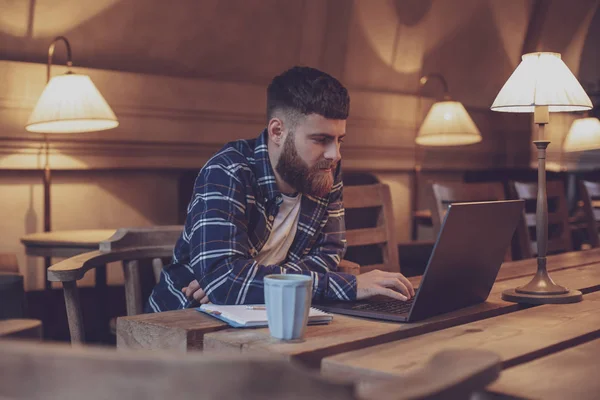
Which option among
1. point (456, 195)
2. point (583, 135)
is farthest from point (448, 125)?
point (456, 195)

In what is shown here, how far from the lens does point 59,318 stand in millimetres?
3846

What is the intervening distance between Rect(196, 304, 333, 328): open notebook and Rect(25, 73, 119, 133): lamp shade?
210cm

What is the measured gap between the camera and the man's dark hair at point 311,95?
187cm

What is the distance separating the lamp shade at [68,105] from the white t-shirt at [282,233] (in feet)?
5.39

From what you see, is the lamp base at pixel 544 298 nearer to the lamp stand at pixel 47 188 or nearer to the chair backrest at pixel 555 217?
the chair backrest at pixel 555 217

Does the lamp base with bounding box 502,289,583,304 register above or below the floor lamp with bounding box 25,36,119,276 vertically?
below

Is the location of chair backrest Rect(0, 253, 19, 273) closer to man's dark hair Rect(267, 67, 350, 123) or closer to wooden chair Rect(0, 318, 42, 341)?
man's dark hair Rect(267, 67, 350, 123)

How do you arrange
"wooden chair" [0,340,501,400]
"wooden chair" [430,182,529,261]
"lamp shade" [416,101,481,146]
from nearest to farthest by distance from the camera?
"wooden chair" [0,340,501,400] < "wooden chair" [430,182,529,261] < "lamp shade" [416,101,481,146]

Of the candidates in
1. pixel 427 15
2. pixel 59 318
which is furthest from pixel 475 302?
pixel 427 15

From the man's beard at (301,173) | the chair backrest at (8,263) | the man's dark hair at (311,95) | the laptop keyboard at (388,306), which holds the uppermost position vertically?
the man's dark hair at (311,95)

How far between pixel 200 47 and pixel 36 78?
1.01m

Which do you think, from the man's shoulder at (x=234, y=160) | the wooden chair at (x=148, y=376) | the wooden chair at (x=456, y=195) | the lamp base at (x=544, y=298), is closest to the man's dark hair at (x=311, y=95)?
the man's shoulder at (x=234, y=160)

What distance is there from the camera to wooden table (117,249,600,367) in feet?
3.90

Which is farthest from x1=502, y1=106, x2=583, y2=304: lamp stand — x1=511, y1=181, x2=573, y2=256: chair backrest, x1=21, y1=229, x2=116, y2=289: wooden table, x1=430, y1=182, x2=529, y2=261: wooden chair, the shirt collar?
x1=21, y1=229, x2=116, y2=289: wooden table
